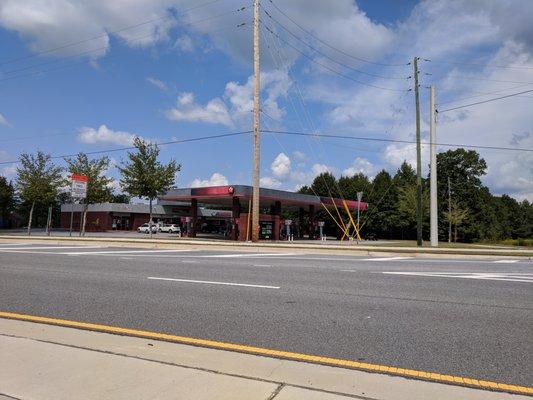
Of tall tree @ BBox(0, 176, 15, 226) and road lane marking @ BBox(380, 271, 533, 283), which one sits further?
tall tree @ BBox(0, 176, 15, 226)

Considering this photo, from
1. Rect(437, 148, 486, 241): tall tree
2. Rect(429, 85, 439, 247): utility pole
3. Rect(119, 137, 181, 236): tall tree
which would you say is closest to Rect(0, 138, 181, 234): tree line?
Rect(119, 137, 181, 236): tall tree

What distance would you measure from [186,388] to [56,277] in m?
8.03

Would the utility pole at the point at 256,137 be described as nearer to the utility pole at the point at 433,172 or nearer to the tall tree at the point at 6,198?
the utility pole at the point at 433,172

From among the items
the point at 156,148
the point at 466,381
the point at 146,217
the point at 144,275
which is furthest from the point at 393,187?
the point at 466,381

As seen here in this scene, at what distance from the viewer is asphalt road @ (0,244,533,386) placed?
556 centimetres

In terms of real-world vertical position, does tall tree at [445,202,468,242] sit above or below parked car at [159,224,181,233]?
above

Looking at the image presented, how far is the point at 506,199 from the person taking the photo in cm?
13950

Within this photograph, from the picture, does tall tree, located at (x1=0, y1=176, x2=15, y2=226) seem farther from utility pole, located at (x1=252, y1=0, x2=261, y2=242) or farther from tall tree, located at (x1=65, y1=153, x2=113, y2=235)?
utility pole, located at (x1=252, y1=0, x2=261, y2=242)

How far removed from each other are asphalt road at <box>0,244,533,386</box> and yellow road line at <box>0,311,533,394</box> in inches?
6.8

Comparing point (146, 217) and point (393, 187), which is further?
point (393, 187)

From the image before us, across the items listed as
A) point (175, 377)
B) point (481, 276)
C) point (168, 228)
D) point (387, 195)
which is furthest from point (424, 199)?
point (175, 377)

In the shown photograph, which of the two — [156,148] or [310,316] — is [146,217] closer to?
[156,148]

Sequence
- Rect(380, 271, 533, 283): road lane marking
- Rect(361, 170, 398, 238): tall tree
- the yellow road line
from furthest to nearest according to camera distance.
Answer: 1. Rect(361, 170, 398, 238): tall tree
2. Rect(380, 271, 533, 283): road lane marking
3. the yellow road line

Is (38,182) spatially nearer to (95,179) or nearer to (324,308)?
(95,179)
